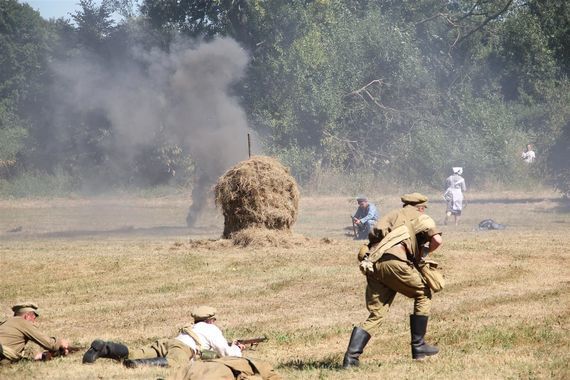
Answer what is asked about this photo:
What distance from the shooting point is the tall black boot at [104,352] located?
11539 millimetres

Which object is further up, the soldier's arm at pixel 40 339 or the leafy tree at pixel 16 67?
the leafy tree at pixel 16 67

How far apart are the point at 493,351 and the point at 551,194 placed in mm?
31993

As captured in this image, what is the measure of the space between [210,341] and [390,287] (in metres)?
1.94

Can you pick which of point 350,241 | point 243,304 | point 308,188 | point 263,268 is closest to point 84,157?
point 308,188

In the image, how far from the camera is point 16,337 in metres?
12.0

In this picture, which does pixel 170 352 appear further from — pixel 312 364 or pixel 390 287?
pixel 390 287

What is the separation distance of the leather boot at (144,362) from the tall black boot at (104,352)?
25cm

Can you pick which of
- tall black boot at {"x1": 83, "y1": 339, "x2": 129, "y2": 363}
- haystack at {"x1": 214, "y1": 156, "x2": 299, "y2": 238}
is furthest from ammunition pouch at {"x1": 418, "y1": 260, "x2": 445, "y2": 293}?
haystack at {"x1": 214, "y1": 156, "x2": 299, "y2": 238}

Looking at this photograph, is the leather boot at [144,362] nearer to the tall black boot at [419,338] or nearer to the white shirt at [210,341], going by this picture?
the white shirt at [210,341]

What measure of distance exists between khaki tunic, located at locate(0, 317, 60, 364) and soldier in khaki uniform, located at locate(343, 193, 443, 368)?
146 inches

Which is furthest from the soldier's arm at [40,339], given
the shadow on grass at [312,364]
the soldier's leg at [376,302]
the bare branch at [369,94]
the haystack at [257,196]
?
the bare branch at [369,94]

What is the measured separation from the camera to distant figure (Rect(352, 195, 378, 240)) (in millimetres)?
25016

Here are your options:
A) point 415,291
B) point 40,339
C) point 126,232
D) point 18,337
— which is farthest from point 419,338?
point 126,232

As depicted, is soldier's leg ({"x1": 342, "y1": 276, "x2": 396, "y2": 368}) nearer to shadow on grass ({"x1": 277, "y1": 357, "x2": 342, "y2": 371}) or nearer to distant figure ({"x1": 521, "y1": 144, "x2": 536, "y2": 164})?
shadow on grass ({"x1": 277, "y1": 357, "x2": 342, "y2": 371})
